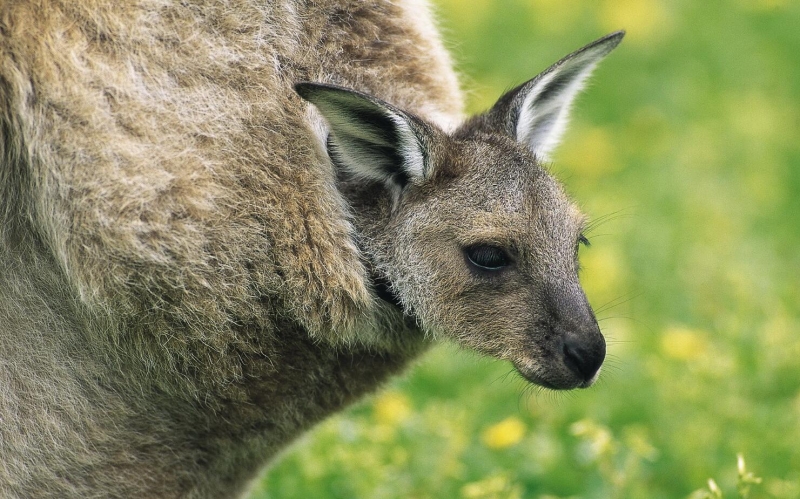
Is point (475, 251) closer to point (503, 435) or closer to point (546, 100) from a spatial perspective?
point (546, 100)

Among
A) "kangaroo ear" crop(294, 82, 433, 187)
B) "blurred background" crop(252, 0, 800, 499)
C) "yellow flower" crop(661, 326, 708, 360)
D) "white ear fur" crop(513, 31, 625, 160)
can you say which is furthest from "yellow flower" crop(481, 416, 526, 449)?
"kangaroo ear" crop(294, 82, 433, 187)

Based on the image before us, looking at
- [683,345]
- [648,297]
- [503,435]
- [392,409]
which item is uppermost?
[503,435]

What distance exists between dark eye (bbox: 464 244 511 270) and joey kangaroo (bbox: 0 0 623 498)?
12mm

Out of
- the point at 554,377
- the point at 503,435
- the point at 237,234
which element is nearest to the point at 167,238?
the point at 237,234

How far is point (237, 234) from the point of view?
407 centimetres

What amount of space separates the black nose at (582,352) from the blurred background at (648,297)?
47 centimetres

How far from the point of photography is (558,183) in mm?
4730

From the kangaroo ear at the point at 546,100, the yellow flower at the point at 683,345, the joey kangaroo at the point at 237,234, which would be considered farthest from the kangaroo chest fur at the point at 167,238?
the yellow flower at the point at 683,345

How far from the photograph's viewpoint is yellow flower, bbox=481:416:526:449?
5.64m

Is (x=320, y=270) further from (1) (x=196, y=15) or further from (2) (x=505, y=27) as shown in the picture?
(2) (x=505, y=27)

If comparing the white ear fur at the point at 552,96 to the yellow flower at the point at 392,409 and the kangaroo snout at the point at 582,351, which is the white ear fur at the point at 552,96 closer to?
the kangaroo snout at the point at 582,351

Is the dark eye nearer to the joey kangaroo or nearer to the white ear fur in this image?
the joey kangaroo

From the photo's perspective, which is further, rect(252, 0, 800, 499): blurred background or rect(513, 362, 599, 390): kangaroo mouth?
rect(252, 0, 800, 499): blurred background

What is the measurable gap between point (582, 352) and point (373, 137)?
121 centimetres
